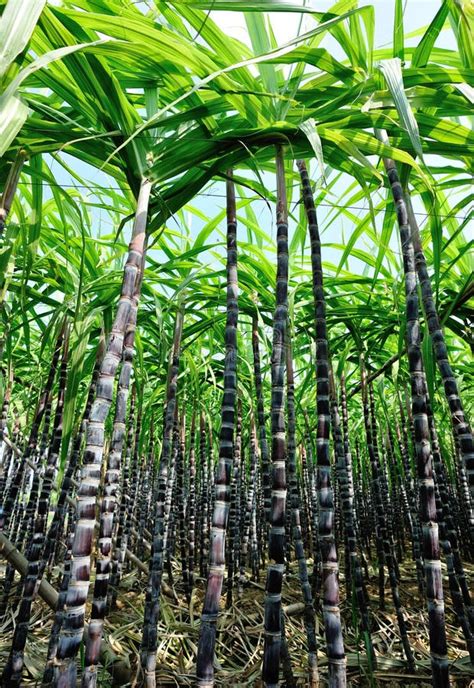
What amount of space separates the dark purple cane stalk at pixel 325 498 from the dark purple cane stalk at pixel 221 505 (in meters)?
0.29

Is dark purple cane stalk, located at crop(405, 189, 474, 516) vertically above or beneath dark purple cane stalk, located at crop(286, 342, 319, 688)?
above

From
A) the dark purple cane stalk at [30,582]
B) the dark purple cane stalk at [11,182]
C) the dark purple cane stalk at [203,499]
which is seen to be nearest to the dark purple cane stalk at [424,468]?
the dark purple cane stalk at [11,182]

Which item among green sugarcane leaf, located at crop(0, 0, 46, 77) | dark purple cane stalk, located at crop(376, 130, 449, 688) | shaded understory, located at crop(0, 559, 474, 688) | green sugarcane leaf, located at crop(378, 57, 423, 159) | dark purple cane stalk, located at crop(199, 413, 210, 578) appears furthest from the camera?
dark purple cane stalk, located at crop(199, 413, 210, 578)

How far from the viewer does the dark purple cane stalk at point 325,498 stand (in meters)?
1.24

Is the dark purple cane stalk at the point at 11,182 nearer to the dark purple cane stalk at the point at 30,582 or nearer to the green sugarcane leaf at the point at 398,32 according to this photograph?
the dark purple cane stalk at the point at 30,582

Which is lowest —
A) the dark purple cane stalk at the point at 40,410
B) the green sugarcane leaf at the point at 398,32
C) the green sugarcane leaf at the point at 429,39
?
the dark purple cane stalk at the point at 40,410

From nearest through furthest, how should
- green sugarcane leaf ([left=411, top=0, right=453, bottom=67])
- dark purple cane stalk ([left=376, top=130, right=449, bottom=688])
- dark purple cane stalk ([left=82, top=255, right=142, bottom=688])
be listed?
dark purple cane stalk ([left=376, top=130, right=449, bottom=688]) → green sugarcane leaf ([left=411, top=0, right=453, bottom=67]) → dark purple cane stalk ([left=82, top=255, right=142, bottom=688])

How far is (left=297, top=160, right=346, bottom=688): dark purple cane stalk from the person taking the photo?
48.6 inches

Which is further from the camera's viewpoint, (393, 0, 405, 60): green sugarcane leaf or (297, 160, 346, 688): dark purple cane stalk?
(393, 0, 405, 60): green sugarcane leaf

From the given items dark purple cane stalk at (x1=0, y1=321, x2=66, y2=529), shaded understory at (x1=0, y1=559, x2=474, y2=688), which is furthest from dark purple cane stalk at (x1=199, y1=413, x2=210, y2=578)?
dark purple cane stalk at (x1=0, y1=321, x2=66, y2=529)

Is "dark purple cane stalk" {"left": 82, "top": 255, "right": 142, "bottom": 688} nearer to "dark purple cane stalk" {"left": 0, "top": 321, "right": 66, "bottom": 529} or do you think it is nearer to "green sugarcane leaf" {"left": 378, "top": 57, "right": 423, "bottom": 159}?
"green sugarcane leaf" {"left": 378, "top": 57, "right": 423, "bottom": 159}

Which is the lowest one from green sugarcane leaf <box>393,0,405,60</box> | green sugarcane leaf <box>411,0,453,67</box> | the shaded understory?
the shaded understory

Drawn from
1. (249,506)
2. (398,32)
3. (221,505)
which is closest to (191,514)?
(249,506)

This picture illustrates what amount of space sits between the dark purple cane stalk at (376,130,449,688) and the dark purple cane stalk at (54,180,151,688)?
902 mm
